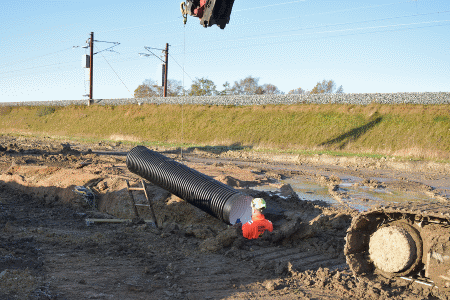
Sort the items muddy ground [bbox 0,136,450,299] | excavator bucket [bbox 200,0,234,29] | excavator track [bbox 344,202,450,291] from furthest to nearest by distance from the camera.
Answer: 1. excavator bucket [bbox 200,0,234,29]
2. muddy ground [bbox 0,136,450,299]
3. excavator track [bbox 344,202,450,291]

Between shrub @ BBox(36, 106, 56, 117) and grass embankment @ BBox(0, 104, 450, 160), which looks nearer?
grass embankment @ BBox(0, 104, 450, 160)

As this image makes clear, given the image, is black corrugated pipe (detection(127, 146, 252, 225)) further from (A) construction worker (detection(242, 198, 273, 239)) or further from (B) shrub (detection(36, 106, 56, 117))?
(B) shrub (detection(36, 106, 56, 117))

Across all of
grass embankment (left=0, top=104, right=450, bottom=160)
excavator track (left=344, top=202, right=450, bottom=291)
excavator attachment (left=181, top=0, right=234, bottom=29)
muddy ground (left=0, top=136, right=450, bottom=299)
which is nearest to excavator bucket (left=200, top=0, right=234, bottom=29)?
excavator attachment (left=181, top=0, right=234, bottom=29)

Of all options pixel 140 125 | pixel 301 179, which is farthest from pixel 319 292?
pixel 140 125

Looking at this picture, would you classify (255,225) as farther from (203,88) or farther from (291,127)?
(203,88)

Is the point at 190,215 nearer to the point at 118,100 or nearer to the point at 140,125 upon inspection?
the point at 140,125

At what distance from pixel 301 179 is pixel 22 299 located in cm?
1303

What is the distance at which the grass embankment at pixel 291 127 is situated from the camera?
25422 mm

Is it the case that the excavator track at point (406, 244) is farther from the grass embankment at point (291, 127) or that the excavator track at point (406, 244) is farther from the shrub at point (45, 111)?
the shrub at point (45, 111)

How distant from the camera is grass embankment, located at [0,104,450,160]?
1001 inches

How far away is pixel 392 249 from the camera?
4.93 meters

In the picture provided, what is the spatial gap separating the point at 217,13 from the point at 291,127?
25.2 m

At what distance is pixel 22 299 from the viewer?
168 inches

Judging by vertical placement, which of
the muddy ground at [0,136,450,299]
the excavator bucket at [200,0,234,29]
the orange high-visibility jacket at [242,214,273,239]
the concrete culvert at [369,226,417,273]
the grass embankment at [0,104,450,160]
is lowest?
the muddy ground at [0,136,450,299]
